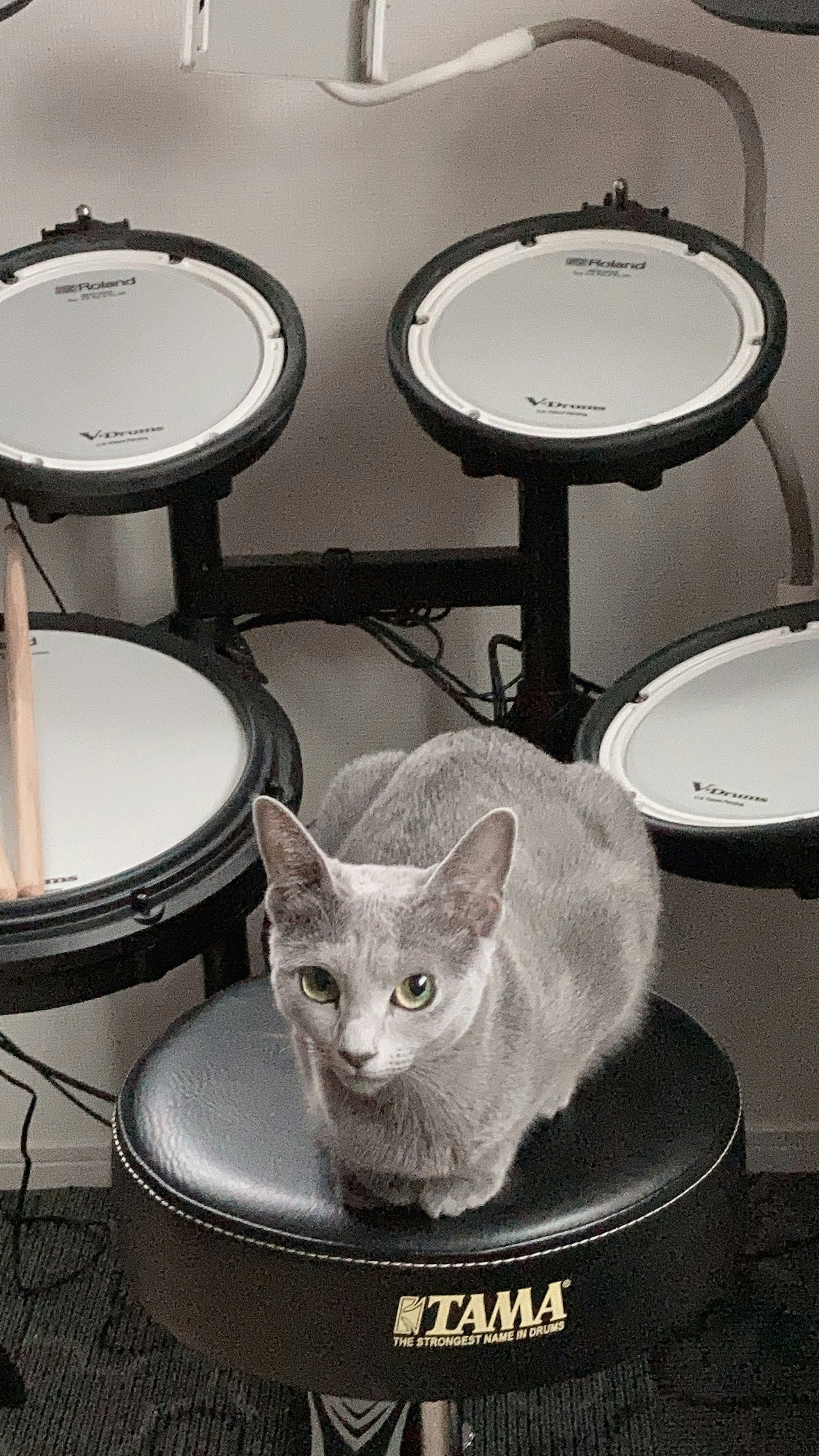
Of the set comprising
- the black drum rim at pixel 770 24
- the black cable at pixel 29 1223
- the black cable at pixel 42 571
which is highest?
the black drum rim at pixel 770 24

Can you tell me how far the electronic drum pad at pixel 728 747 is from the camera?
0.96 m

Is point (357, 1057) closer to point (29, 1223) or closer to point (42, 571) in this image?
point (42, 571)

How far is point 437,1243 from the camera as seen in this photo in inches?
32.6

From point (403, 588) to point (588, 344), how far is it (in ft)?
0.81

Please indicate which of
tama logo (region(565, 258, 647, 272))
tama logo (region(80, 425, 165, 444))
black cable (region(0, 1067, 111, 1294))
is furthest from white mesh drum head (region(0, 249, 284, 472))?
black cable (region(0, 1067, 111, 1294))

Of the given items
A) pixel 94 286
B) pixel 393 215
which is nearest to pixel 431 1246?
pixel 94 286

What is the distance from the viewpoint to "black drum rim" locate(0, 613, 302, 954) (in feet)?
2.92

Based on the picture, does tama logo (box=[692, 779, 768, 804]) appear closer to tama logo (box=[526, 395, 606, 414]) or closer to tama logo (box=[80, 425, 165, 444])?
tama logo (box=[526, 395, 606, 414])

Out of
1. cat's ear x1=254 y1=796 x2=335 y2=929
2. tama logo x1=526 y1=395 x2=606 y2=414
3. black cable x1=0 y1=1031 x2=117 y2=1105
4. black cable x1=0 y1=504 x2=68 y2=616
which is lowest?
black cable x1=0 y1=1031 x2=117 y2=1105

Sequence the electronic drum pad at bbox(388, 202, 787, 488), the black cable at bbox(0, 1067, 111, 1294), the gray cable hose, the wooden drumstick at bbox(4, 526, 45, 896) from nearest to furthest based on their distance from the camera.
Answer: the wooden drumstick at bbox(4, 526, 45, 896) < the electronic drum pad at bbox(388, 202, 787, 488) < the gray cable hose < the black cable at bbox(0, 1067, 111, 1294)

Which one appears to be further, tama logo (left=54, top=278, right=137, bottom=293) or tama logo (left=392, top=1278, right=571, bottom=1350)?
tama logo (left=54, top=278, right=137, bottom=293)

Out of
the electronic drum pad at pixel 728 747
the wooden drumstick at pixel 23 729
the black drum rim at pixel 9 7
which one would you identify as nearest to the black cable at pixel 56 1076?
the wooden drumstick at pixel 23 729

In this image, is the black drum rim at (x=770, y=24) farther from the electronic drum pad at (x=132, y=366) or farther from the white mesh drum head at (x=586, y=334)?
the electronic drum pad at (x=132, y=366)

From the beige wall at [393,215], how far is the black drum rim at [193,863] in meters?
0.42
